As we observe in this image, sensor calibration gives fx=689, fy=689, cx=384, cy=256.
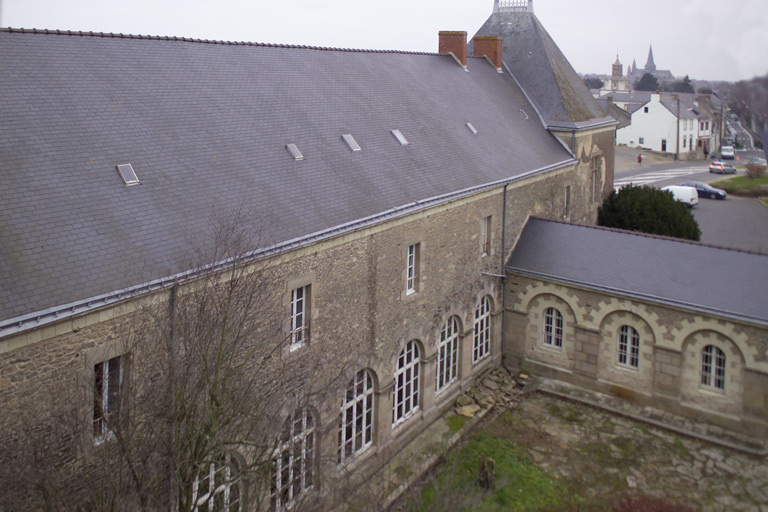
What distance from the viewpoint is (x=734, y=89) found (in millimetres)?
10234

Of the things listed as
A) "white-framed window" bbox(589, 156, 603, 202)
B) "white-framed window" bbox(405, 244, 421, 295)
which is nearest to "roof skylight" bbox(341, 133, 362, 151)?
"white-framed window" bbox(405, 244, 421, 295)

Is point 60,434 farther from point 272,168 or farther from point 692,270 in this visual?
point 692,270

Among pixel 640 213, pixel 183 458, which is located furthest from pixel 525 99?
pixel 183 458

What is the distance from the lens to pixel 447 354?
20.0 metres

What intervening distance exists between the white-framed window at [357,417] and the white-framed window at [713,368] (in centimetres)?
944

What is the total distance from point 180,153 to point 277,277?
3227 mm

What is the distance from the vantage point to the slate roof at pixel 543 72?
2936cm

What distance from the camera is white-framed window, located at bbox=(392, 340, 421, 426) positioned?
1780 cm

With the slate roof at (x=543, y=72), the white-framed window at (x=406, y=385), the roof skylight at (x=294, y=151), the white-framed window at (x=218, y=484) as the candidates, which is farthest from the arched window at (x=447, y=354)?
the slate roof at (x=543, y=72)

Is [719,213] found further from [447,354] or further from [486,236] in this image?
[447,354]

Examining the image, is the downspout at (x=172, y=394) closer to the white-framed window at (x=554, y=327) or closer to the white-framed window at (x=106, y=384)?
the white-framed window at (x=106, y=384)

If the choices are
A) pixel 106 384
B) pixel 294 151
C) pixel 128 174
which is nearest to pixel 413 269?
pixel 294 151

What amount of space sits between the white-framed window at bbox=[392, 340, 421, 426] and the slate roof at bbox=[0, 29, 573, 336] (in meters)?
4.03

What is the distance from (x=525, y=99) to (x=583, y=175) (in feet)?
13.7
